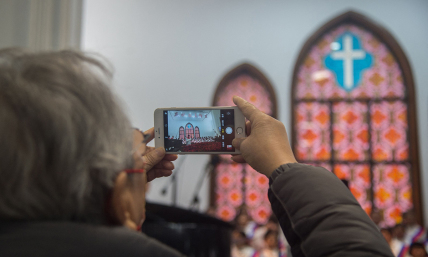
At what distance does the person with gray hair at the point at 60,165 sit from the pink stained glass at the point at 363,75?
584cm

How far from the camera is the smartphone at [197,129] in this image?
103 centimetres

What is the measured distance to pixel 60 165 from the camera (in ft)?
1.27

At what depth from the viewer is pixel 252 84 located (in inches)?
242

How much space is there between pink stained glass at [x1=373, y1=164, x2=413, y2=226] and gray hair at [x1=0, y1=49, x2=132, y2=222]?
5.96 meters

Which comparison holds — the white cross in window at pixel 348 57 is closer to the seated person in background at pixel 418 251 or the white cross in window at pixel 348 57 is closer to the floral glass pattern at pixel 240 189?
the floral glass pattern at pixel 240 189

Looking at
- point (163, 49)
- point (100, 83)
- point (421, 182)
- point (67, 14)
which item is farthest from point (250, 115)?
point (421, 182)

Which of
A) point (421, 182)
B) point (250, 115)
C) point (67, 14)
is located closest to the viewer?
point (250, 115)

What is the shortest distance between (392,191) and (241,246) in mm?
2789

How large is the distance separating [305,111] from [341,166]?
1.13 meters

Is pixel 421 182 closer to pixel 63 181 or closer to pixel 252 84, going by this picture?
pixel 252 84

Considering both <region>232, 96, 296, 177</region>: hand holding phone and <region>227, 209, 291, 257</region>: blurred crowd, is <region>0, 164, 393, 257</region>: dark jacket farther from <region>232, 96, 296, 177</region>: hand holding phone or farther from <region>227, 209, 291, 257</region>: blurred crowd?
<region>227, 209, 291, 257</region>: blurred crowd

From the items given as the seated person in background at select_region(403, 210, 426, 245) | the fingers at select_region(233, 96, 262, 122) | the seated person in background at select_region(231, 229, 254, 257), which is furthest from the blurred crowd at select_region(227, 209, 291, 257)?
the fingers at select_region(233, 96, 262, 122)

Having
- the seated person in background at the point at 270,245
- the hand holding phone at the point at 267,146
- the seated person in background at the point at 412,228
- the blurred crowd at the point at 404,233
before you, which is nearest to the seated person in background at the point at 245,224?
the seated person in background at the point at 270,245

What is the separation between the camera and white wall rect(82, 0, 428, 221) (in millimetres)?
5793
